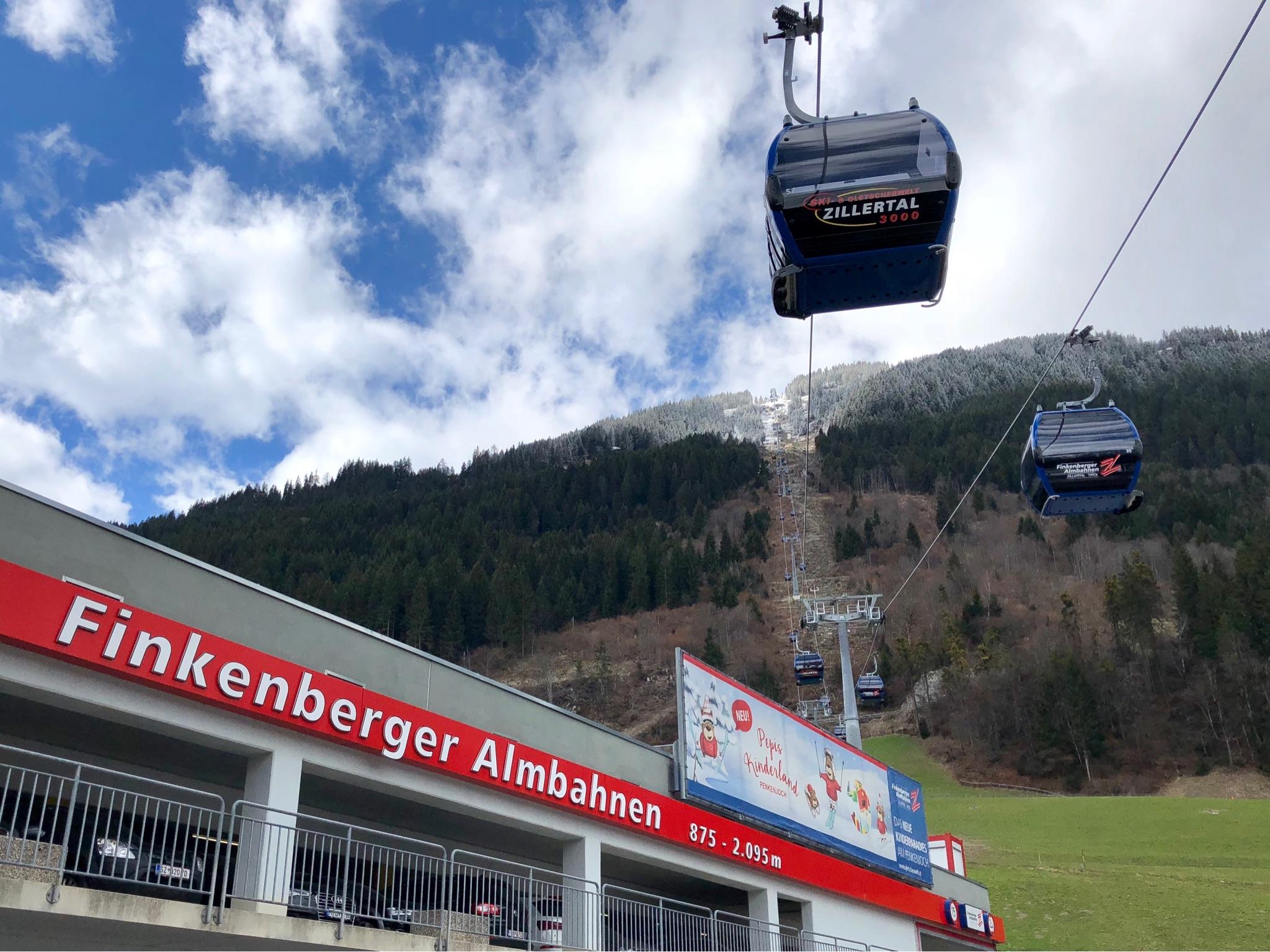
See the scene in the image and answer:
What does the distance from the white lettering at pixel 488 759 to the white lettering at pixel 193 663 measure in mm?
4576

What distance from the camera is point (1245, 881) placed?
43094 millimetres

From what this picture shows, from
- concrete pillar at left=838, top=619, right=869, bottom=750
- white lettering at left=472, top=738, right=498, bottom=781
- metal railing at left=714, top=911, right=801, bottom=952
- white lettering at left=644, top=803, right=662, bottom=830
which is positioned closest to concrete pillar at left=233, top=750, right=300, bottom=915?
white lettering at left=472, top=738, right=498, bottom=781

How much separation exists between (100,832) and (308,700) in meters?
2.62

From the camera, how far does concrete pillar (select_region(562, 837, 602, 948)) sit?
15672mm

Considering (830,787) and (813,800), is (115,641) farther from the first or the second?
(830,787)

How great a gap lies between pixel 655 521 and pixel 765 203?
14835cm

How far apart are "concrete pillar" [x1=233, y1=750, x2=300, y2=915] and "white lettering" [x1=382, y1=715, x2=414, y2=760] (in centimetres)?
118

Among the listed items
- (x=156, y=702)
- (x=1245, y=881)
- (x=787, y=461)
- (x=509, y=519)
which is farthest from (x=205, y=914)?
(x=787, y=461)

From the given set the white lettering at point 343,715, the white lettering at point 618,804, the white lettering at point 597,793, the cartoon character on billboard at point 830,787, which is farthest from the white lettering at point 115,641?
the cartoon character on billboard at point 830,787

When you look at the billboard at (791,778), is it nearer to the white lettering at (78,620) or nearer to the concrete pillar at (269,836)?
the concrete pillar at (269,836)

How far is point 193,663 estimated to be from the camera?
12016mm

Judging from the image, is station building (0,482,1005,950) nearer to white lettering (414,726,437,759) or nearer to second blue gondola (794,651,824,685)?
white lettering (414,726,437,759)

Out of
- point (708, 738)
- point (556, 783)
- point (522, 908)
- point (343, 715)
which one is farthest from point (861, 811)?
point (343, 715)

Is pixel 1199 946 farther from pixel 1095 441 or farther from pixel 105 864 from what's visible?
pixel 105 864
